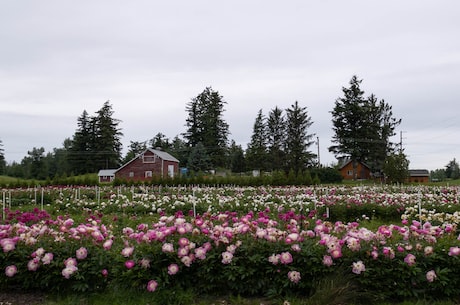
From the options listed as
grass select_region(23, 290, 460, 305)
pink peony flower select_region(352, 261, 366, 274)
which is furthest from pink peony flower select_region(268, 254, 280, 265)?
pink peony flower select_region(352, 261, 366, 274)

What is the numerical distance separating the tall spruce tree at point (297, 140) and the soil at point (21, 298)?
39.3 m

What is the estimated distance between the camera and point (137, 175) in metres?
37.6

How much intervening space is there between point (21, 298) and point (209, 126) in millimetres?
45885

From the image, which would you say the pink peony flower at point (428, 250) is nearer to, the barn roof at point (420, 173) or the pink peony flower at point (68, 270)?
the pink peony flower at point (68, 270)

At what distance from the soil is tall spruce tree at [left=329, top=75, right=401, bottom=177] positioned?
3797 centimetres

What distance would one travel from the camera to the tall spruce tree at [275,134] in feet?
151

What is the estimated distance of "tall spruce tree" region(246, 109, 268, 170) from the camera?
46812 millimetres

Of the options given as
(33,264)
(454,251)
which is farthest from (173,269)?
(454,251)

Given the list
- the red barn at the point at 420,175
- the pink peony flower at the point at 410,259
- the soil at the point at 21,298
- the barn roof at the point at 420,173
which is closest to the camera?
the pink peony flower at the point at 410,259

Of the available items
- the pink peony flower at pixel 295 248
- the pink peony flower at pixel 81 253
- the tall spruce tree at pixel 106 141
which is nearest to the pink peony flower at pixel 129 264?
A: the pink peony flower at pixel 81 253

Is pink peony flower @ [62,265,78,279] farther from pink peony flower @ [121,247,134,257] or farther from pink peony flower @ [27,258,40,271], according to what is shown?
pink peony flower @ [121,247,134,257]

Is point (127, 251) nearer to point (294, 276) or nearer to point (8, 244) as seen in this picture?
point (8, 244)

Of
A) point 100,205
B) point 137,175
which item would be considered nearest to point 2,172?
point 137,175

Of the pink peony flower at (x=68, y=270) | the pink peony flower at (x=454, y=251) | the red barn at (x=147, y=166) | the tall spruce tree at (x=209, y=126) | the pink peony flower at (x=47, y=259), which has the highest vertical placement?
the tall spruce tree at (x=209, y=126)
